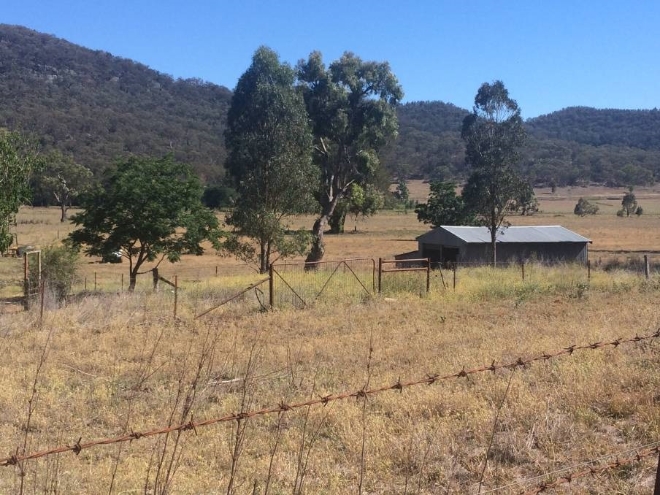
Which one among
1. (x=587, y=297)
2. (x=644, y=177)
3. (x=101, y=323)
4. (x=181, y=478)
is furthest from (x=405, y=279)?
(x=644, y=177)

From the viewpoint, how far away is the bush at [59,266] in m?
22.8

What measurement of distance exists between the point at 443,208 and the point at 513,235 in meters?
23.1

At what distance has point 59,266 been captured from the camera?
23.3m

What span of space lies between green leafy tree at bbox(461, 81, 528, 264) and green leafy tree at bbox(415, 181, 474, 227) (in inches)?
894

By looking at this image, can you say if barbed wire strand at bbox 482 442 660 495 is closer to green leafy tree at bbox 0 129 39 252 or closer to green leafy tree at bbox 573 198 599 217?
green leafy tree at bbox 0 129 39 252

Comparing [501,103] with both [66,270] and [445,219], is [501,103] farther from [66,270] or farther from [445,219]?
[445,219]

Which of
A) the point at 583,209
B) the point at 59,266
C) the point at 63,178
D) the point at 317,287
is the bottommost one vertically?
Answer: the point at 317,287

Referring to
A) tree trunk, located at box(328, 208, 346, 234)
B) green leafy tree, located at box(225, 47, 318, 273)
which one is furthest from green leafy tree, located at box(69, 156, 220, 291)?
tree trunk, located at box(328, 208, 346, 234)

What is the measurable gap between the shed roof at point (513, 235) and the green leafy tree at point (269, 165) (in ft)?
33.8

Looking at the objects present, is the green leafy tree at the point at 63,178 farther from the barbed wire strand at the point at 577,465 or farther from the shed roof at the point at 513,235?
the barbed wire strand at the point at 577,465

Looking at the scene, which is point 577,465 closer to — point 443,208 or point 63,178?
point 443,208

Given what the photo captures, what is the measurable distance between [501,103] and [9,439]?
30.0 m

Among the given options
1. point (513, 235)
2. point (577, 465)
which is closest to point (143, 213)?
point (577, 465)

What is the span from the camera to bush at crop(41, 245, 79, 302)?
898 inches
